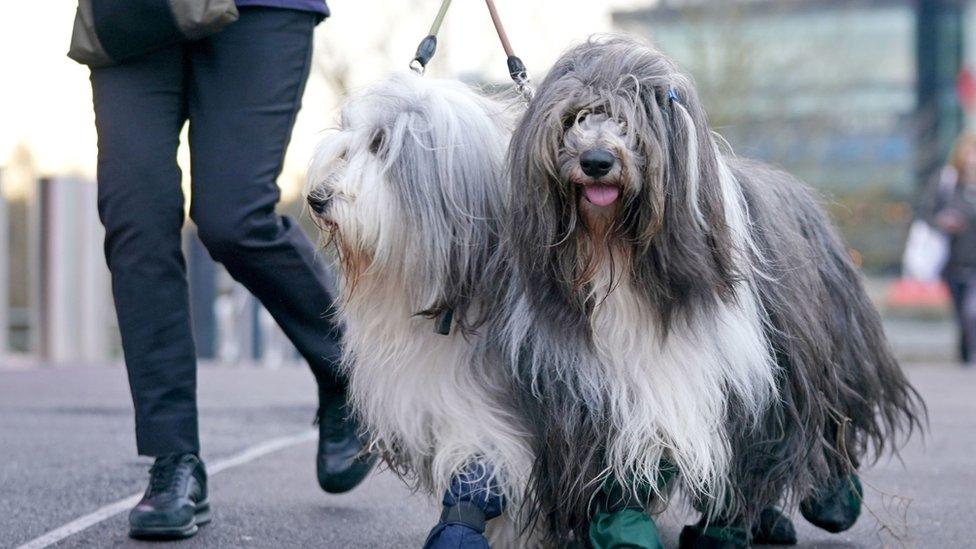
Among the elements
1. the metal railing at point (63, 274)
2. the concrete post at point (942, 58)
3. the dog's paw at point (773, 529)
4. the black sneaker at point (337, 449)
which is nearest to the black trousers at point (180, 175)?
the black sneaker at point (337, 449)

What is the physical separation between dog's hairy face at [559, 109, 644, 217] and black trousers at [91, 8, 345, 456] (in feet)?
3.62

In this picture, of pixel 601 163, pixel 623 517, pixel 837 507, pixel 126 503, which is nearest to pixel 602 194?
pixel 601 163

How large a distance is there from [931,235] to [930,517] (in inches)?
335

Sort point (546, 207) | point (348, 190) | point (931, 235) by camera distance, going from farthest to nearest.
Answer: point (931, 235) < point (348, 190) < point (546, 207)

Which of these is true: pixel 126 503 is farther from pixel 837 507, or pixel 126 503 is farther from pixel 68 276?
pixel 68 276

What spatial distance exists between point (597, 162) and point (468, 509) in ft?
2.79

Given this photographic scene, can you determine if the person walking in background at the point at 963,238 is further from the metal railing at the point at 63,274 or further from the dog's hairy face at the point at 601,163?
the dog's hairy face at the point at 601,163

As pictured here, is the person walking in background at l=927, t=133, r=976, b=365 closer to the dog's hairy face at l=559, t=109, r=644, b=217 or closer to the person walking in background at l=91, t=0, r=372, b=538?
the person walking in background at l=91, t=0, r=372, b=538

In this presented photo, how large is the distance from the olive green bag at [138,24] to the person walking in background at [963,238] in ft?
30.6

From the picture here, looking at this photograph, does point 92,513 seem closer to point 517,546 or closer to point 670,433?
point 517,546

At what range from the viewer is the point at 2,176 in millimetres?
12883

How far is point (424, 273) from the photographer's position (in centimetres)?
323

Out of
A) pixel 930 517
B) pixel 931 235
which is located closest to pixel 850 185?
pixel 931 235

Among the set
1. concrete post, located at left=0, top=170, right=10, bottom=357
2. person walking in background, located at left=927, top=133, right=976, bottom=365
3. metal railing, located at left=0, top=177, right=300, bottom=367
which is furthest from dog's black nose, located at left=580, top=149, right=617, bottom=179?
concrete post, located at left=0, top=170, right=10, bottom=357
